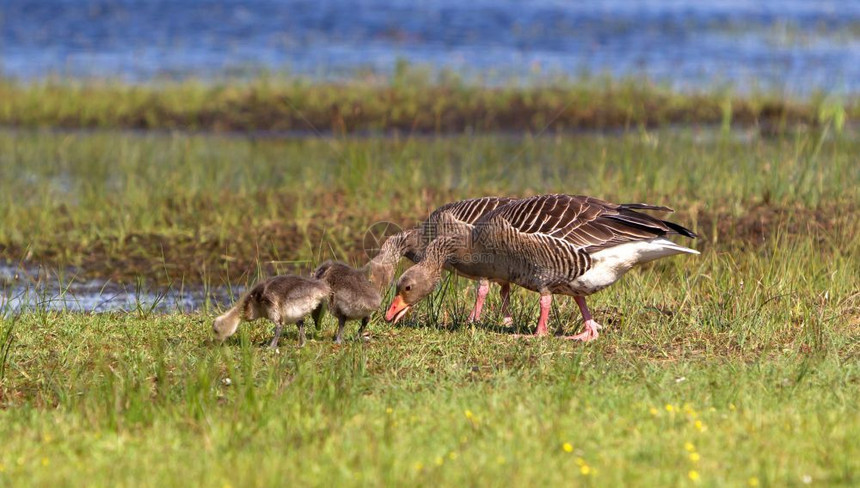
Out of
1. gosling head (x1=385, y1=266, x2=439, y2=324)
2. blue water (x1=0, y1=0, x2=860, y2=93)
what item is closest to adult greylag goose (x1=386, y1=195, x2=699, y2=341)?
gosling head (x1=385, y1=266, x2=439, y2=324)

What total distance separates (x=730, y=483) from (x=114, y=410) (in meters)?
3.22

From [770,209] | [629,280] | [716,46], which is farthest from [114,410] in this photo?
[716,46]

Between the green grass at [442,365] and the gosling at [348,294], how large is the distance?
8.4 inches

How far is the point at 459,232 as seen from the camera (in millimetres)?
8789

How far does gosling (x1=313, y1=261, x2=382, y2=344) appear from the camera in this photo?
7734 mm

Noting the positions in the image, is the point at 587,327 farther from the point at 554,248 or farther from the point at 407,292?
the point at 407,292

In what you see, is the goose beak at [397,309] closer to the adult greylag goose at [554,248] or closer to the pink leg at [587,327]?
the adult greylag goose at [554,248]

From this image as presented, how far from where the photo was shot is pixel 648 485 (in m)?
5.22

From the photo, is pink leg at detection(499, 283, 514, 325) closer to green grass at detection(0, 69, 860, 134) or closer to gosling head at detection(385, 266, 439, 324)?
gosling head at detection(385, 266, 439, 324)

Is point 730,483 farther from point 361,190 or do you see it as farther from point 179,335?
point 361,190

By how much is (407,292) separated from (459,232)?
27.6 inches

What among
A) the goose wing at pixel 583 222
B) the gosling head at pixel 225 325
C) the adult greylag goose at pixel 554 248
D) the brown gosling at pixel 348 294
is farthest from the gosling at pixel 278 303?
the goose wing at pixel 583 222

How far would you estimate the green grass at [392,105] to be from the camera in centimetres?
2034

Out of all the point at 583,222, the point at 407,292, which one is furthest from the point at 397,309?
the point at 583,222
